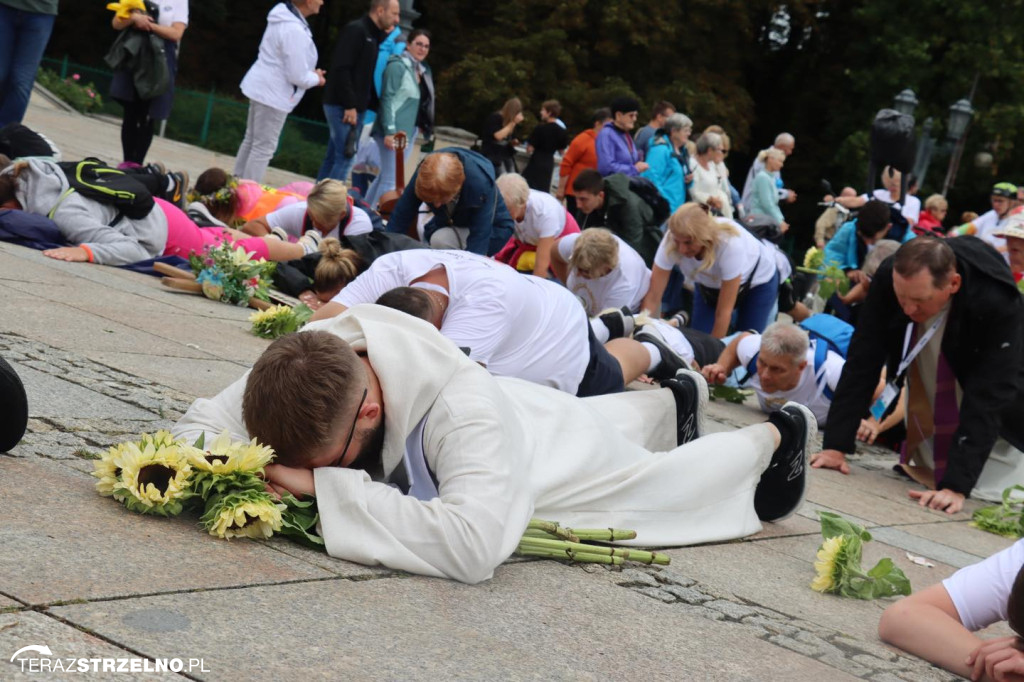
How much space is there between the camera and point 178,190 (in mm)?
9797

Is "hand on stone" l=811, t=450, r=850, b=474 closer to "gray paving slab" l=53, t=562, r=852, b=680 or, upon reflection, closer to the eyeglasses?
"gray paving slab" l=53, t=562, r=852, b=680

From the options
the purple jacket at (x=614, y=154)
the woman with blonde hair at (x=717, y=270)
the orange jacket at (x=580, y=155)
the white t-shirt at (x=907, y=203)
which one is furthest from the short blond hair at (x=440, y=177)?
the white t-shirt at (x=907, y=203)

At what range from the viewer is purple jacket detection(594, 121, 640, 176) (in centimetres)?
1288

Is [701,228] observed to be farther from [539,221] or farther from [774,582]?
[774,582]

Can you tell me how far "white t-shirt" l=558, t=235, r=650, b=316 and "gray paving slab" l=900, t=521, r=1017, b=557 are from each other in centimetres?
376

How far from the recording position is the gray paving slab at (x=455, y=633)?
8.14 ft

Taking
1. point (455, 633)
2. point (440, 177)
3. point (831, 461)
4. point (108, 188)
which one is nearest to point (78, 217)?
point (108, 188)

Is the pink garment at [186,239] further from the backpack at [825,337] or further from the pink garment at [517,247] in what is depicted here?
the backpack at [825,337]

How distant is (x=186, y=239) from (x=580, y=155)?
222 inches

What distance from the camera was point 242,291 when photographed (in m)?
8.13

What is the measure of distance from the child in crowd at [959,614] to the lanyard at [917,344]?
3.19 meters

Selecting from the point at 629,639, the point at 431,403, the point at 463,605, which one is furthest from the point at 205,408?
the point at 629,639

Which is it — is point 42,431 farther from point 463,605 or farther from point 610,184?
point 610,184

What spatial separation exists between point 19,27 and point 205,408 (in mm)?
6711
